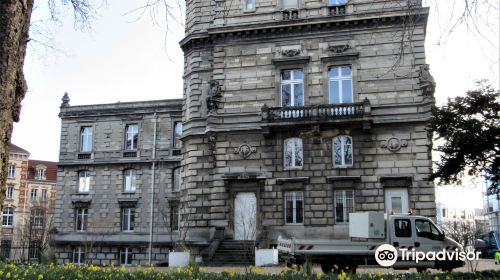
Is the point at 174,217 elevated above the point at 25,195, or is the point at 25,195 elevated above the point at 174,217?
the point at 25,195

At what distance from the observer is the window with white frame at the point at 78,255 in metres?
42.8

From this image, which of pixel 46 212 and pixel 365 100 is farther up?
pixel 365 100

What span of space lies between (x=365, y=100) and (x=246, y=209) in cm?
882

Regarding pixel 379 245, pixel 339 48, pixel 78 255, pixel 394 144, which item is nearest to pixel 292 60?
pixel 339 48

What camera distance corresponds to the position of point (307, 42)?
99.2 feet

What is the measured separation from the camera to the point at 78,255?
4319cm

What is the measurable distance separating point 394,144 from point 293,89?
6.44 m

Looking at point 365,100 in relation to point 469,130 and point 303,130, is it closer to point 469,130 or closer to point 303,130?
point 303,130

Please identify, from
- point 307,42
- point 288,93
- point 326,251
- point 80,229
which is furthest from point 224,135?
point 80,229

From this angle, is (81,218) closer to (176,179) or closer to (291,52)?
(176,179)

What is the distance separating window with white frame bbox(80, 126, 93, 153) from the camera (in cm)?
4541

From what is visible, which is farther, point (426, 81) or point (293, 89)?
point (293, 89)

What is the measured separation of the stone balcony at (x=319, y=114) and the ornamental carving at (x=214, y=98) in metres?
3.10

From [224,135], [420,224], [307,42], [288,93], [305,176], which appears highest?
[307,42]
